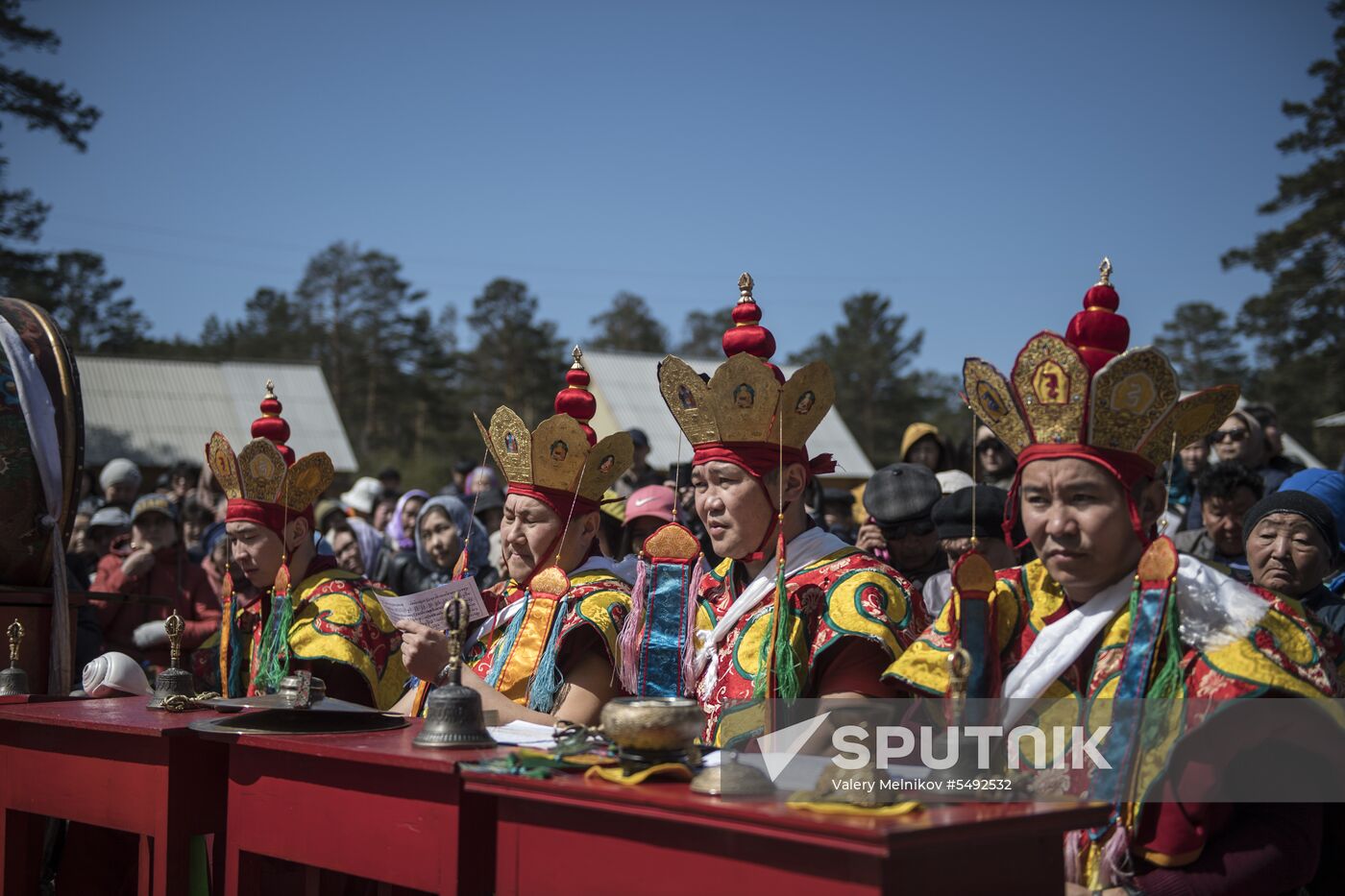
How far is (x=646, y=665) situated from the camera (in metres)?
3.79

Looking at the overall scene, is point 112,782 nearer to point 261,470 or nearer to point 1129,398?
point 261,470

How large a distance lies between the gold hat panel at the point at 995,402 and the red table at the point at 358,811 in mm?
1395

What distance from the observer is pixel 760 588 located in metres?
3.62

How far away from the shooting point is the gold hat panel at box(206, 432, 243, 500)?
5.08 m

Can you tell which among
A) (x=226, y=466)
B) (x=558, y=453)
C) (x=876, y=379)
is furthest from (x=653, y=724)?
(x=876, y=379)

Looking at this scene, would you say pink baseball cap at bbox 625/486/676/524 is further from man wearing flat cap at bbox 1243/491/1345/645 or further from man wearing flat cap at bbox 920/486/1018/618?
man wearing flat cap at bbox 1243/491/1345/645

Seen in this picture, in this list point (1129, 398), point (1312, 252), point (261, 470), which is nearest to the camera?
point (1129, 398)

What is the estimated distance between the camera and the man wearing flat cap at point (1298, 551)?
12.6ft

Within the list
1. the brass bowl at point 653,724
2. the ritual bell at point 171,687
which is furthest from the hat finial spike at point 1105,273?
the ritual bell at point 171,687

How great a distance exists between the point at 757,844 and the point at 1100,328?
1.46 m

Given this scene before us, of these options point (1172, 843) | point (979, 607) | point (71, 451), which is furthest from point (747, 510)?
point (71, 451)

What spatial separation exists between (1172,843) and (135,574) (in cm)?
618

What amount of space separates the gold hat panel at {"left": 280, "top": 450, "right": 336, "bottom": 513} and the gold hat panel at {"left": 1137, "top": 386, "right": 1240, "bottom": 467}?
3.26 meters

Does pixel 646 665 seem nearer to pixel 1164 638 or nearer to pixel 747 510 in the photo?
pixel 747 510
